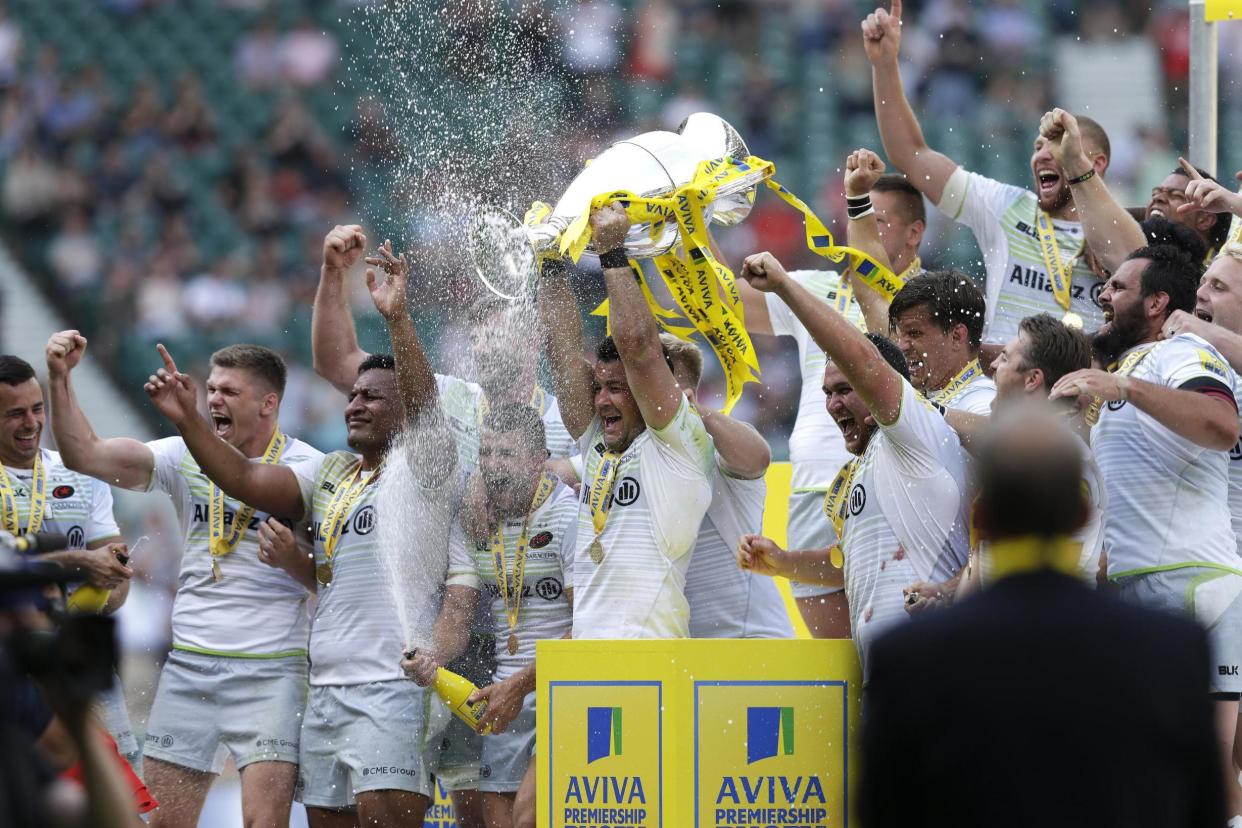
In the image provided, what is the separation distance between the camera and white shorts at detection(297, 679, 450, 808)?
5863 mm

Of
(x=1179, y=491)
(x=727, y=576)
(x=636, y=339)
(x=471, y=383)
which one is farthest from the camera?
(x=471, y=383)

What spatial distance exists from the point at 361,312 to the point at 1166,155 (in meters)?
5.49

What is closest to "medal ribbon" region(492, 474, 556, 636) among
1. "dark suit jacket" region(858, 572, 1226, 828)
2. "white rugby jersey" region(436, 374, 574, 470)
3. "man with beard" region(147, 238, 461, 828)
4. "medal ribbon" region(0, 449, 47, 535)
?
"man with beard" region(147, 238, 461, 828)

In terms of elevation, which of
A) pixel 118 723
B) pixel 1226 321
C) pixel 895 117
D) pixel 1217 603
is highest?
pixel 895 117

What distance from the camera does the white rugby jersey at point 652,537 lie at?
5.35 meters

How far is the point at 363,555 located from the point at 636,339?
143 centimetres

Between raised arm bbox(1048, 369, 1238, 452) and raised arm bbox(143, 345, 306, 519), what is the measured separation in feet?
8.99

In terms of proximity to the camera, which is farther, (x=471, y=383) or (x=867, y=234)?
(x=471, y=383)

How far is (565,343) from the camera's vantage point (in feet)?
19.2

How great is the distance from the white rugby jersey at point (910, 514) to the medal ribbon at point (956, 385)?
428 millimetres

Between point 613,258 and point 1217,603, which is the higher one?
point 613,258

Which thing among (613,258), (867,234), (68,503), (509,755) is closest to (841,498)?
(613,258)

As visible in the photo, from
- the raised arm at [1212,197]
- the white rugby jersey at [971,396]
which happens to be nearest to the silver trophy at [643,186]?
the white rugby jersey at [971,396]

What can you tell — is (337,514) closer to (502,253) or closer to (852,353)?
(502,253)
